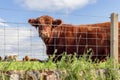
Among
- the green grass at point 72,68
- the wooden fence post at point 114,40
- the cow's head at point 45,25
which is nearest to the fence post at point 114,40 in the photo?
the wooden fence post at point 114,40

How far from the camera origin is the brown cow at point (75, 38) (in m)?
12.6

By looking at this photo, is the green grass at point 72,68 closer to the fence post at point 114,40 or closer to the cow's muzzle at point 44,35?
the fence post at point 114,40

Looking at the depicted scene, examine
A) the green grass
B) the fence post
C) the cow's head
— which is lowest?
the green grass

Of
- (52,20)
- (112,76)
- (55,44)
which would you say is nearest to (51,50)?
(55,44)

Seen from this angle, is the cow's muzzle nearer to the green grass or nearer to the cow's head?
the cow's head

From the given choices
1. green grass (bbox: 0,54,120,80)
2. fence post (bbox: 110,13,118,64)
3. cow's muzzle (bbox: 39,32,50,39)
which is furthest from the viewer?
cow's muzzle (bbox: 39,32,50,39)

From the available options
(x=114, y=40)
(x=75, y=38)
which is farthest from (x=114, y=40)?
(x=75, y=38)

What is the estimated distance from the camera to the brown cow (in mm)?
12648

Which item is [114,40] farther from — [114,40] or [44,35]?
[44,35]

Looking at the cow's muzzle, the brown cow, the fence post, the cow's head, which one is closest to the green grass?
the fence post

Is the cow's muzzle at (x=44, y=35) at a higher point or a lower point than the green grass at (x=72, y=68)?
higher

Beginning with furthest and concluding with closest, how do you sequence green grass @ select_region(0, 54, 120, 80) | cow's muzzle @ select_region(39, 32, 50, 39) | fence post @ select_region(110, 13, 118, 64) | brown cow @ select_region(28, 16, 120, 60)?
brown cow @ select_region(28, 16, 120, 60) < cow's muzzle @ select_region(39, 32, 50, 39) < fence post @ select_region(110, 13, 118, 64) < green grass @ select_region(0, 54, 120, 80)

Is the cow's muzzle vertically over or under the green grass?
over

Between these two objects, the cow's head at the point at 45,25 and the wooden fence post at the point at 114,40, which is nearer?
the wooden fence post at the point at 114,40
